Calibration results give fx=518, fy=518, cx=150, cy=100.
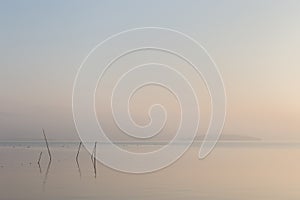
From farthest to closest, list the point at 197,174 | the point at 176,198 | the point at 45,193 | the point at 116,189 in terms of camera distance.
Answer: the point at 197,174 → the point at 116,189 → the point at 45,193 → the point at 176,198

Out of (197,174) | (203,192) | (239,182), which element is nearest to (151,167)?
(197,174)

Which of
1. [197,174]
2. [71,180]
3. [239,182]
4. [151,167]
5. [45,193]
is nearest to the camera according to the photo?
[45,193]

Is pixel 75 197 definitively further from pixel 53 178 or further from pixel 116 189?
pixel 53 178

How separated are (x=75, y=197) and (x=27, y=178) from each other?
1066 centimetres

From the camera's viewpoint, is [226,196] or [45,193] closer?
[226,196]

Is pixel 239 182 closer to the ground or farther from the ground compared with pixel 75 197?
farther from the ground

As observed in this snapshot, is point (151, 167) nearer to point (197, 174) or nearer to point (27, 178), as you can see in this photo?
point (197, 174)

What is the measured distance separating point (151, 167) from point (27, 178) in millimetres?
12575

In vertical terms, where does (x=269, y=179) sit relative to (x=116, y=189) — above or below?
above

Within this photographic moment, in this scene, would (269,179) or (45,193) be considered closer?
(45,193)

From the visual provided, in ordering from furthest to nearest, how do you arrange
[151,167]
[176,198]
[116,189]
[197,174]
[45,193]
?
[151,167], [197,174], [116,189], [45,193], [176,198]

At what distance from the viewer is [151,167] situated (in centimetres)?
4322

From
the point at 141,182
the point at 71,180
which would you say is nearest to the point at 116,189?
the point at 141,182

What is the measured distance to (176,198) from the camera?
2311 cm
